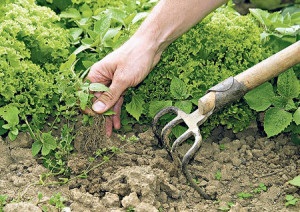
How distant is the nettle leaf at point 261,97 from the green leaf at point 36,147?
120cm

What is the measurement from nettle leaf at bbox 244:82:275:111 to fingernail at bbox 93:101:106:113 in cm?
83

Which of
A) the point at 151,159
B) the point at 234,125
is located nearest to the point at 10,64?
the point at 151,159

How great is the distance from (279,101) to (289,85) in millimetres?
107

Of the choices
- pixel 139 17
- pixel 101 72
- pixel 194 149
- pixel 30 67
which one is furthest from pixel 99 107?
pixel 139 17

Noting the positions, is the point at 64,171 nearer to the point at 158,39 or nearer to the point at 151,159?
the point at 151,159

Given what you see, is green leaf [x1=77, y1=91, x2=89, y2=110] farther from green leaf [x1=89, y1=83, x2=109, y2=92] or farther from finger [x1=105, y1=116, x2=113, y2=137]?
finger [x1=105, y1=116, x2=113, y2=137]

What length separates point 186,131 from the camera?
127 inches

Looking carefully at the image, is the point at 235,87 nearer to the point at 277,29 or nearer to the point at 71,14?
the point at 277,29

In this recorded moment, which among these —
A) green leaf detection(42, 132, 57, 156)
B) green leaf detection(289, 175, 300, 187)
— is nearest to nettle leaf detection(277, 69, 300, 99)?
green leaf detection(289, 175, 300, 187)

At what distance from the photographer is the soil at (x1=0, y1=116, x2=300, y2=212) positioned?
3.04 meters

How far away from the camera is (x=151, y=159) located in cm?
338

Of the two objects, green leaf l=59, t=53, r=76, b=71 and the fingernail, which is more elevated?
green leaf l=59, t=53, r=76, b=71

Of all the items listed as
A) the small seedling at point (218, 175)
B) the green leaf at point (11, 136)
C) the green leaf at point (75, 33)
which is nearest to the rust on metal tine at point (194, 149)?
the small seedling at point (218, 175)

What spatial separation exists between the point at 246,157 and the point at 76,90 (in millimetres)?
1039
